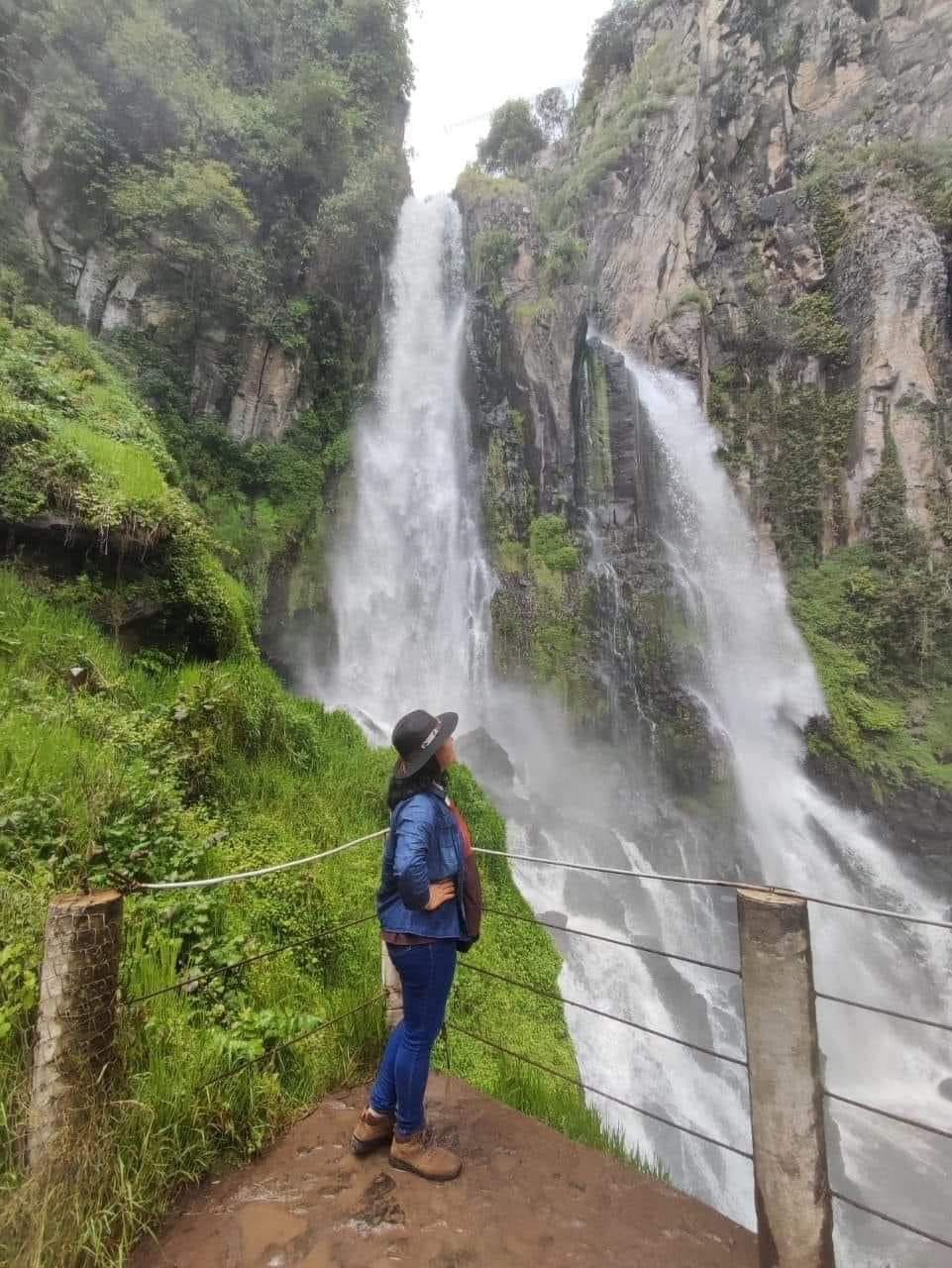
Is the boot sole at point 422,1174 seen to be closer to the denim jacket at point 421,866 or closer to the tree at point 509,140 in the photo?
the denim jacket at point 421,866

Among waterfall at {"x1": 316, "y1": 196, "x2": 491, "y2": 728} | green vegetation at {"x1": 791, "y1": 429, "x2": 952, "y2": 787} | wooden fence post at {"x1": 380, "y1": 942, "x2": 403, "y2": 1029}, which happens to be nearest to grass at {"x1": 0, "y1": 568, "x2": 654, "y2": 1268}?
wooden fence post at {"x1": 380, "y1": 942, "x2": 403, "y2": 1029}

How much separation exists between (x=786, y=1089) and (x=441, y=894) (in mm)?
1168

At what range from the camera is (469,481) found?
15.9 m

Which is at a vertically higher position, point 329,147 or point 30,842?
point 329,147

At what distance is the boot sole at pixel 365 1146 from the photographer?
7.29 ft

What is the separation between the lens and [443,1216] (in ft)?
6.65

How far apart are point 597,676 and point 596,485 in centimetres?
508

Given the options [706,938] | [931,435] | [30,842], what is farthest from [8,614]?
[931,435]

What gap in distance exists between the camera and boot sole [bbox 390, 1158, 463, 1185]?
2164 millimetres

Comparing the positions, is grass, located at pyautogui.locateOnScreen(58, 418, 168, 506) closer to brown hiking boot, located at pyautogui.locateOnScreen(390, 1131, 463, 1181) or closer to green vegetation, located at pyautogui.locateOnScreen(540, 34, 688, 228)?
brown hiking boot, located at pyautogui.locateOnScreen(390, 1131, 463, 1181)

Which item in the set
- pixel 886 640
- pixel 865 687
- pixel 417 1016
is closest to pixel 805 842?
pixel 865 687

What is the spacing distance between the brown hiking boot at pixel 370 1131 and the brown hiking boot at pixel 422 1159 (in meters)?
0.06

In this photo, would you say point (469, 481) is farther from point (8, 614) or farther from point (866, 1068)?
point (866, 1068)

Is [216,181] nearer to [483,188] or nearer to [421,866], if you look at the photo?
[483,188]
